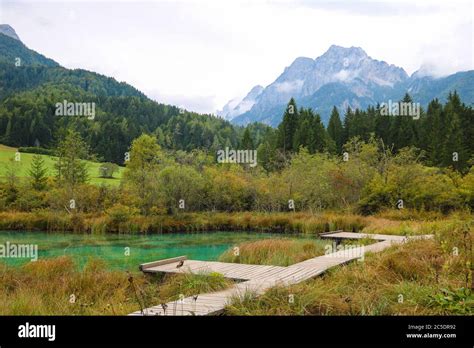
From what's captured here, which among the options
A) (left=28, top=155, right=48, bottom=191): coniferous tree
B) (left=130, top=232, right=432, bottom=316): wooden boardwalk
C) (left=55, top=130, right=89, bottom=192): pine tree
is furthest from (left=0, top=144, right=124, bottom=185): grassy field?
(left=130, top=232, right=432, bottom=316): wooden boardwalk

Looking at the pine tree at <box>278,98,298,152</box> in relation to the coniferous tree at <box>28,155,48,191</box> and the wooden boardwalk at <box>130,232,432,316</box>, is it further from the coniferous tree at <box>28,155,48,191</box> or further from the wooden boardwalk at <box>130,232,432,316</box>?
the wooden boardwalk at <box>130,232,432,316</box>

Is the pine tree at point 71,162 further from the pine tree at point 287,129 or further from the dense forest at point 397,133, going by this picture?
the pine tree at point 287,129

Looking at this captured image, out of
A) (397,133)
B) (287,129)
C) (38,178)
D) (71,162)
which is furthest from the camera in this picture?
(287,129)

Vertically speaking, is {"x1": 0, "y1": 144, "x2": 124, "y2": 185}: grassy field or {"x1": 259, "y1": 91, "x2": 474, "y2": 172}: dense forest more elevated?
{"x1": 259, "y1": 91, "x2": 474, "y2": 172}: dense forest

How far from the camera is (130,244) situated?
16.9m

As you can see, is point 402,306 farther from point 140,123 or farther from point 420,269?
point 140,123

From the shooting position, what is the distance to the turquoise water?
13.7 m

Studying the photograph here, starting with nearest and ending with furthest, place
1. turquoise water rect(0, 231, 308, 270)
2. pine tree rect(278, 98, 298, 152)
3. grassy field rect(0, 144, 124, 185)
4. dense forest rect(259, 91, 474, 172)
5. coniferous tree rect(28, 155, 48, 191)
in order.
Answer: turquoise water rect(0, 231, 308, 270)
coniferous tree rect(28, 155, 48, 191)
grassy field rect(0, 144, 124, 185)
dense forest rect(259, 91, 474, 172)
pine tree rect(278, 98, 298, 152)

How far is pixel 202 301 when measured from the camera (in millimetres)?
5277

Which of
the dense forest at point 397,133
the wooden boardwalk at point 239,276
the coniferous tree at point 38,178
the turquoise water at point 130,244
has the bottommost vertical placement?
the turquoise water at point 130,244

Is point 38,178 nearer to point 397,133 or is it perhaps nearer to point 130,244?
point 130,244

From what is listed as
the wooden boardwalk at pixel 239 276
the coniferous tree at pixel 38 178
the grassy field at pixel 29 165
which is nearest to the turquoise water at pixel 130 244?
the wooden boardwalk at pixel 239 276

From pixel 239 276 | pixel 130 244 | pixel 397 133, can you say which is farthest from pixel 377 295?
pixel 397 133

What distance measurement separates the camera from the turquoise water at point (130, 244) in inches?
538
